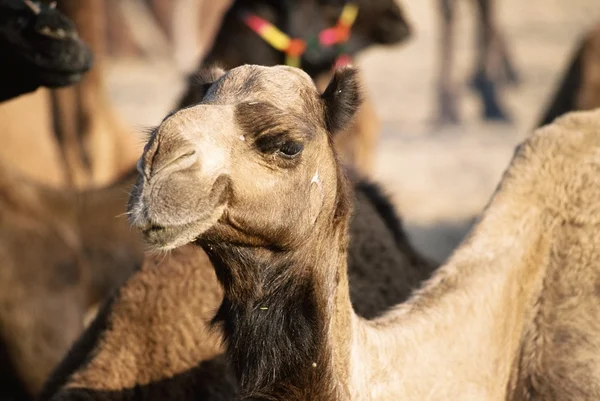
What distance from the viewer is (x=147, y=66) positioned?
64.6 ft

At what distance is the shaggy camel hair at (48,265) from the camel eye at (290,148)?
301cm

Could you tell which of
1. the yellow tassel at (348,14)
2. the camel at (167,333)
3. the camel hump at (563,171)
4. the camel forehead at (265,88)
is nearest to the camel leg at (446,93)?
the yellow tassel at (348,14)

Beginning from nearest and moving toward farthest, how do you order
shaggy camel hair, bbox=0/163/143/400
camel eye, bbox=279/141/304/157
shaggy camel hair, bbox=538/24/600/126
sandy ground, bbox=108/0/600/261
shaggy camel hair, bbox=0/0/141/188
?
1. camel eye, bbox=279/141/304/157
2. shaggy camel hair, bbox=0/163/143/400
3. shaggy camel hair, bbox=538/24/600/126
4. shaggy camel hair, bbox=0/0/141/188
5. sandy ground, bbox=108/0/600/261

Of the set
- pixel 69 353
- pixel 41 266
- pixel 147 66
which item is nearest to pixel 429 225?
pixel 41 266

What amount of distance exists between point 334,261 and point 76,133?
498 centimetres

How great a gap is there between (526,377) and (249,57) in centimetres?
357

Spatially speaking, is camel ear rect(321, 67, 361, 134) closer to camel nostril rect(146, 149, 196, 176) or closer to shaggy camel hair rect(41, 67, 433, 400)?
camel nostril rect(146, 149, 196, 176)

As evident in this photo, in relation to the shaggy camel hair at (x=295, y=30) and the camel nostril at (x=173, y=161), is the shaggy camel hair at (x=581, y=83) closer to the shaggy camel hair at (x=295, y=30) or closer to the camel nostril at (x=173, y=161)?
the shaggy camel hair at (x=295, y=30)

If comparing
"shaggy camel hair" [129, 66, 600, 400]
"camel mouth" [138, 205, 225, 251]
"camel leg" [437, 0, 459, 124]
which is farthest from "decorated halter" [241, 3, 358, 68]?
"camel leg" [437, 0, 459, 124]

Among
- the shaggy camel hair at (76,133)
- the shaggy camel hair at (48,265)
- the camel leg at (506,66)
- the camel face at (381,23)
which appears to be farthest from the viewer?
the camel leg at (506,66)

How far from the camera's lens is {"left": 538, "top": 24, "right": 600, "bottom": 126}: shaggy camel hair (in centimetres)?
591

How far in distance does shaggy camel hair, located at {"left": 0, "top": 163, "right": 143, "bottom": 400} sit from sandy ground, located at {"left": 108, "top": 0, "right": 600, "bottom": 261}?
71.6 inches

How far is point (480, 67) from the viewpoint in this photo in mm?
14539

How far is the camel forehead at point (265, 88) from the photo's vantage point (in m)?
2.30
